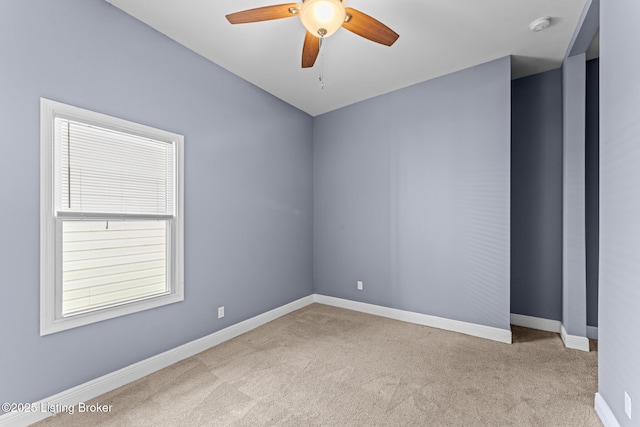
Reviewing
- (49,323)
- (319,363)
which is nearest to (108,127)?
(49,323)

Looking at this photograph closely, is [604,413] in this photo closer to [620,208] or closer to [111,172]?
[620,208]

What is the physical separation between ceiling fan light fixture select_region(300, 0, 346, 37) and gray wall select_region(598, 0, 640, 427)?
144cm

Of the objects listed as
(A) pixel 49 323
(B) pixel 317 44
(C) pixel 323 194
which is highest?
(B) pixel 317 44

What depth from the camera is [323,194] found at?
438cm

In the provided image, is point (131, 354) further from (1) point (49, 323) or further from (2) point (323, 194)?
(2) point (323, 194)

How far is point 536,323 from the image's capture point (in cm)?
328

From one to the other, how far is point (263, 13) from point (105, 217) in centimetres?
181

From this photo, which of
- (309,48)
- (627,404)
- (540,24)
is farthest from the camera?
(540,24)

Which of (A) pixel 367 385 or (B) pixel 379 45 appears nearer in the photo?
(A) pixel 367 385

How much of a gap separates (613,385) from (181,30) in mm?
3846

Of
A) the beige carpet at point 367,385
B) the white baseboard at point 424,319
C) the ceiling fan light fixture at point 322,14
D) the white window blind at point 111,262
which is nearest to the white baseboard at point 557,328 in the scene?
the beige carpet at point 367,385

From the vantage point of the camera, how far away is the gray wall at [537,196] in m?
3.20

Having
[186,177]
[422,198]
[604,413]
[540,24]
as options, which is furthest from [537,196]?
[186,177]

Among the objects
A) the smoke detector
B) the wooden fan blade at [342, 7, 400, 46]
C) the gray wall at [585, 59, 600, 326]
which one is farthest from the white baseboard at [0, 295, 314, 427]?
the smoke detector
